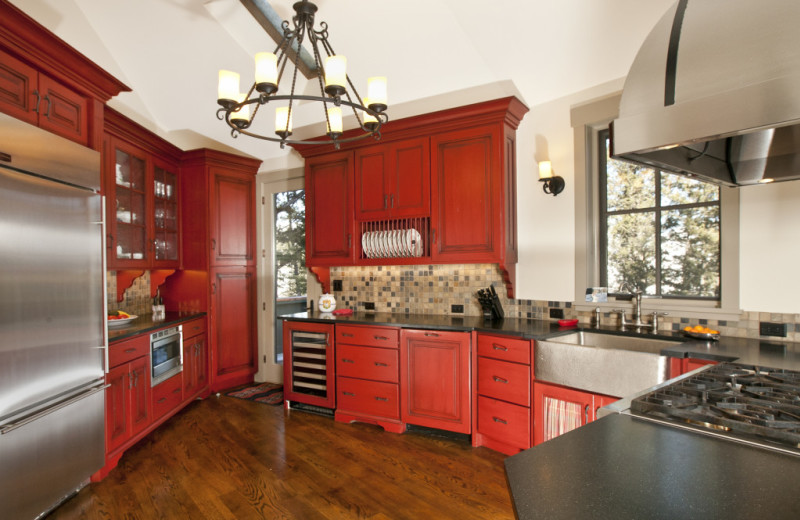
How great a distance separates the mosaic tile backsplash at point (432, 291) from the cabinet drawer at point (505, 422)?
807 mm

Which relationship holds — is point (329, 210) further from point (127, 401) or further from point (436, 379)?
point (127, 401)

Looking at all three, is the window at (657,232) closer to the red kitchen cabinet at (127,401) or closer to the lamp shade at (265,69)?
the lamp shade at (265,69)

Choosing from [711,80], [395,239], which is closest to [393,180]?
[395,239]

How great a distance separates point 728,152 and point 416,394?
2.46 m

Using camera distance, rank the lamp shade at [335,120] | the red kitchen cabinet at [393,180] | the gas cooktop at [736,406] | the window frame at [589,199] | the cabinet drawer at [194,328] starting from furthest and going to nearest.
→ 1. the cabinet drawer at [194,328]
2. the red kitchen cabinet at [393,180]
3. the window frame at [589,199]
4. the lamp shade at [335,120]
5. the gas cooktop at [736,406]

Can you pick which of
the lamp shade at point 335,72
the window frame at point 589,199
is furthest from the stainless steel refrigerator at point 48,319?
the window frame at point 589,199

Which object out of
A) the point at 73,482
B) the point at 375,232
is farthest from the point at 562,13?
the point at 73,482

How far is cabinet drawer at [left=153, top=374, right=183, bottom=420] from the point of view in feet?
10.9

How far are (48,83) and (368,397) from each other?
2911 mm

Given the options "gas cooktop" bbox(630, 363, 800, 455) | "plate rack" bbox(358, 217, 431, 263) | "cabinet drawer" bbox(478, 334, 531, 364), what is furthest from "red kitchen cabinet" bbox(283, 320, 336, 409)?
"gas cooktop" bbox(630, 363, 800, 455)

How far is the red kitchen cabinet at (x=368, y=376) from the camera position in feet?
11.1

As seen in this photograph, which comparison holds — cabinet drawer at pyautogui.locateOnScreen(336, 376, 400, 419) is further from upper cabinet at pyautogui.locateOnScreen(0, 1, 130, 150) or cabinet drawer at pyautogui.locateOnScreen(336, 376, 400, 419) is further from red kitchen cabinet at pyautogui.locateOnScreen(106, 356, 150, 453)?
upper cabinet at pyautogui.locateOnScreen(0, 1, 130, 150)

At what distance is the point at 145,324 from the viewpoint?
11.2ft

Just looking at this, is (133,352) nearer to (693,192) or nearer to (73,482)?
(73,482)
